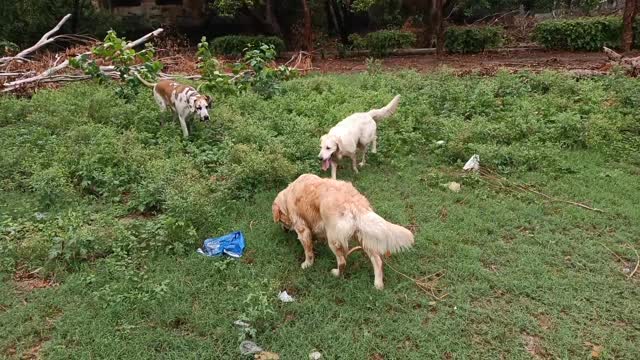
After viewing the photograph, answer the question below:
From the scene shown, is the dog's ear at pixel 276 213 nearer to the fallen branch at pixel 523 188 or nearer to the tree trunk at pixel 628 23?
the fallen branch at pixel 523 188

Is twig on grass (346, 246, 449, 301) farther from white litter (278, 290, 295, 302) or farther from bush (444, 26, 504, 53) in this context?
bush (444, 26, 504, 53)

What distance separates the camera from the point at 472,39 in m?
16.3

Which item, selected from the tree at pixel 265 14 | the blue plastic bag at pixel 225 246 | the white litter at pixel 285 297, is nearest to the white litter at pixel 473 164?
the blue plastic bag at pixel 225 246

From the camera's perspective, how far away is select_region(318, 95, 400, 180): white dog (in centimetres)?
586

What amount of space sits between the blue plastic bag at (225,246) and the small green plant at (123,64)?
17.8 feet

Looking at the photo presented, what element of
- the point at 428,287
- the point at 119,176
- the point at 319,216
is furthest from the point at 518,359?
the point at 119,176

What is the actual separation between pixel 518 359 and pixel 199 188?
3.48 metres

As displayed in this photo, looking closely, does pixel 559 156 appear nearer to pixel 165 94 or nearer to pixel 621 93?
pixel 621 93

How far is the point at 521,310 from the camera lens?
3979 millimetres

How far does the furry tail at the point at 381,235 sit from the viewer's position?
3.85 meters

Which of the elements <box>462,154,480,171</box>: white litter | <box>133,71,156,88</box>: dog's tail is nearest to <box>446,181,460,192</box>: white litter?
<box>462,154,480,171</box>: white litter

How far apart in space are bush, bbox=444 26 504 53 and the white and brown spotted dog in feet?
37.4

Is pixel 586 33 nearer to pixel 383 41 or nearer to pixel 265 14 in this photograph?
pixel 383 41

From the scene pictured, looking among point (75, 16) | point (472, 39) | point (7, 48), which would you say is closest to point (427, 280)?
point (7, 48)
